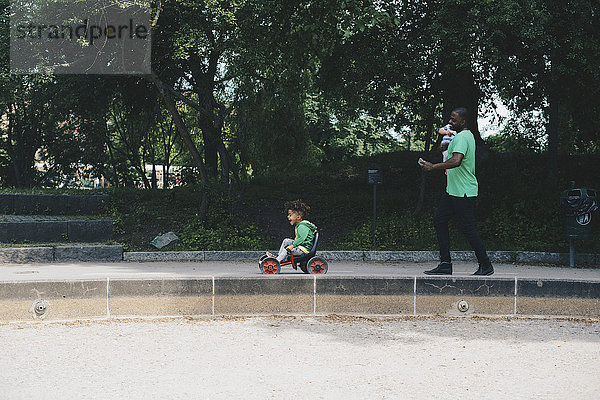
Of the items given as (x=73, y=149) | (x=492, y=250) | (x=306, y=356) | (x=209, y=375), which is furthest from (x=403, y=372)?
(x=73, y=149)

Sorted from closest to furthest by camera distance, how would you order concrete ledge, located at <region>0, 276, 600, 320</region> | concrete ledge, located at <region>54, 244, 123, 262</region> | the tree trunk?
concrete ledge, located at <region>0, 276, 600, 320</region> → concrete ledge, located at <region>54, 244, 123, 262</region> → the tree trunk

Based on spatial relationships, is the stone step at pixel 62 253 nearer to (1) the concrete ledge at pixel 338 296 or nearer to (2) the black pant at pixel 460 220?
(1) the concrete ledge at pixel 338 296

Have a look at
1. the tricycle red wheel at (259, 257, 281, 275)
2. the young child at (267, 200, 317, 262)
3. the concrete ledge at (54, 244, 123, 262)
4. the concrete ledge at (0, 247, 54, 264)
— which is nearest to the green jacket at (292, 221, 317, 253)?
the young child at (267, 200, 317, 262)

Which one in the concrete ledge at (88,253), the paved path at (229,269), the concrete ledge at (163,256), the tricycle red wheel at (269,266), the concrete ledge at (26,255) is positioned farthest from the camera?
the concrete ledge at (163,256)

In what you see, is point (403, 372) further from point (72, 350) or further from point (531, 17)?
point (531, 17)

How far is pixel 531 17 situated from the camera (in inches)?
537

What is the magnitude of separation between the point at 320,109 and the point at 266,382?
33864 mm

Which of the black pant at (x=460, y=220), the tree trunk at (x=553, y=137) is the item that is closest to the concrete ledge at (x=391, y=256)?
the tree trunk at (x=553, y=137)

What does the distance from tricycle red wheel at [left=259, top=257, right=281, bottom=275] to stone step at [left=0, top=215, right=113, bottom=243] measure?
6.14 meters

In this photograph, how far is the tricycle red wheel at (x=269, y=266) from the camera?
9352mm

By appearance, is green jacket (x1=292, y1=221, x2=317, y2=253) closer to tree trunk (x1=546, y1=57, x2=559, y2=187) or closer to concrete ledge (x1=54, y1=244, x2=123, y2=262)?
concrete ledge (x1=54, y1=244, x2=123, y2=262)

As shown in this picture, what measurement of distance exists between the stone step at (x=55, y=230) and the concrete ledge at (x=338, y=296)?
729 cm

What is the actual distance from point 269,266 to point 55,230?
6.51 metres

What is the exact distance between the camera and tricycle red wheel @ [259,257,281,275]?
9.35m
